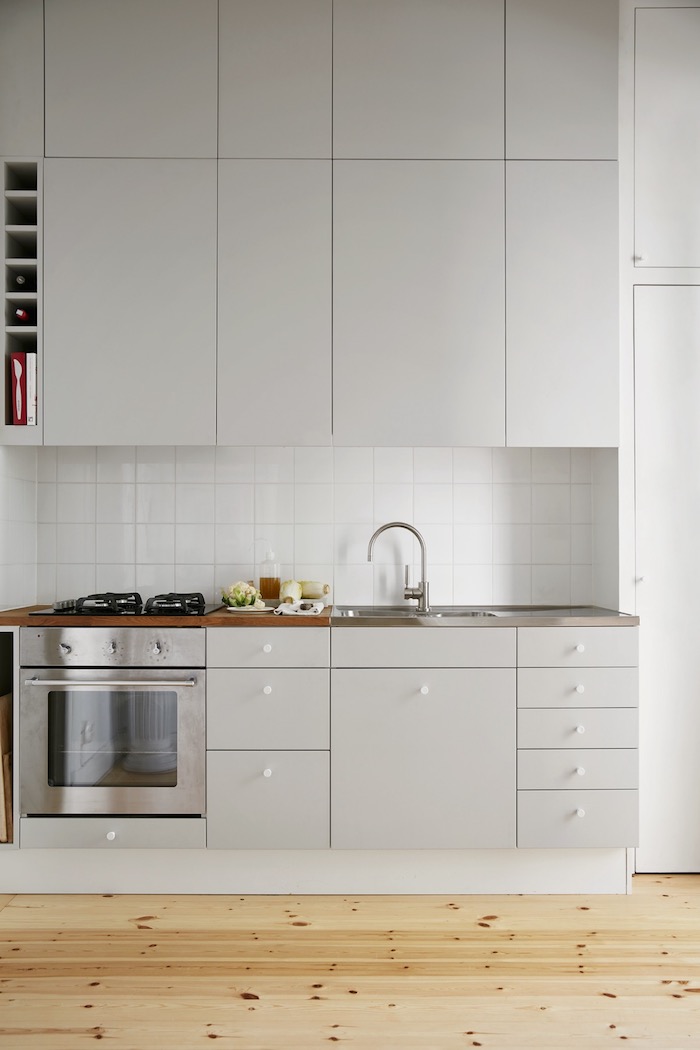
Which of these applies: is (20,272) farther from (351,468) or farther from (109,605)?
(351,468)

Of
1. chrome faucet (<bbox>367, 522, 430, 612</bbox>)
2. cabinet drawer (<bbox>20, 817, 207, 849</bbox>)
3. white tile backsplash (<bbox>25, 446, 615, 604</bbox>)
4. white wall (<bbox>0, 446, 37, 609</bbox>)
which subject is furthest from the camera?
white tile backsplash (<bbox>25, 446, 615, 604</bbox>)

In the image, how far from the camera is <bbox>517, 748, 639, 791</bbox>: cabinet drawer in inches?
97.2

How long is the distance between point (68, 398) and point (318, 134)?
4.12 ft

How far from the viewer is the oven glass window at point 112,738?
8.09 feet

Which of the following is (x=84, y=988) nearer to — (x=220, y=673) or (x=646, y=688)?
(x=220, y=673)

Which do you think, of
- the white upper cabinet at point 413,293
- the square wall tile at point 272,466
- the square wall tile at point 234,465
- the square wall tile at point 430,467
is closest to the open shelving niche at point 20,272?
the square wall tile at point 234,465

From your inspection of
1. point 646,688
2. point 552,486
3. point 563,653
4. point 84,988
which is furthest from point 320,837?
point 552,486

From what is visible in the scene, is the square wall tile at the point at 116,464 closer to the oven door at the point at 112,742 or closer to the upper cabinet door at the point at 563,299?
the oven door at the point at 112,742

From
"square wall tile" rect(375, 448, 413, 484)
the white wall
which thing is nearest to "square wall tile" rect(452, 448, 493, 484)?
"square wall tile" rect(375, 448, 413, 484)

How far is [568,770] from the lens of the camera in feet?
8.11

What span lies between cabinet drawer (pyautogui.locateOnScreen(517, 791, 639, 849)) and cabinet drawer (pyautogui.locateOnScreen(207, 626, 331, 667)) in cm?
82

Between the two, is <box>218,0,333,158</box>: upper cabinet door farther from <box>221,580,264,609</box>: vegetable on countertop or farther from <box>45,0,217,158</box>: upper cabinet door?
<box>221,580,264,609</box>: vegetable on countertop

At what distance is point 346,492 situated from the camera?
2996 mm

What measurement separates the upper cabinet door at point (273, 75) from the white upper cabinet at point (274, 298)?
93mm
